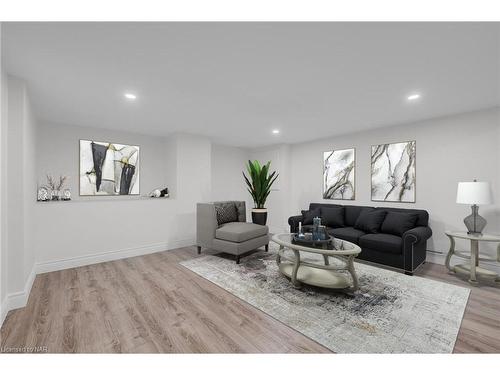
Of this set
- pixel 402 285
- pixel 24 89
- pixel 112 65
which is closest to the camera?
pixel 112 65

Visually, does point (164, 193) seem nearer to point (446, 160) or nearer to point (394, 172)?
point (394, 172)

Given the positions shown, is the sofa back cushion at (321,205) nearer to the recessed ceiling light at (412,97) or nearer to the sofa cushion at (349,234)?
the sofa cushion at (349,234)

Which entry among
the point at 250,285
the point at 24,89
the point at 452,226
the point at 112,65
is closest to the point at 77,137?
the point at 24,89

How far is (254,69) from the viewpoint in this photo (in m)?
2.03

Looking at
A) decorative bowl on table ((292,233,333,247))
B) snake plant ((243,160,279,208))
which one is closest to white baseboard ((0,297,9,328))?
decorative bowl on table ((292,233,333,247))

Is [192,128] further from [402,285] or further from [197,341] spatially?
[402,285]

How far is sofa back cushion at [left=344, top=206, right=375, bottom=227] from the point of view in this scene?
397cm

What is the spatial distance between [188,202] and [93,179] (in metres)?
1.71

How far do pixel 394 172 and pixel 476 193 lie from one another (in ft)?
4.06

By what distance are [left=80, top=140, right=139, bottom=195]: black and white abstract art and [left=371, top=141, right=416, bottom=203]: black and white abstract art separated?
4624mm

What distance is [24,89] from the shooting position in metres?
2.19

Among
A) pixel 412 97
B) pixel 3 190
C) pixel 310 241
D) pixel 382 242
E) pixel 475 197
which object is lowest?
pixel 382 242

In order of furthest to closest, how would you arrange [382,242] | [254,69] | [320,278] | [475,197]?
[382,242] → [475,197] → [320,278] → [254,69]

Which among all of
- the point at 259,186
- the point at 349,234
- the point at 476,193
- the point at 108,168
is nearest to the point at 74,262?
the point at 108,168
